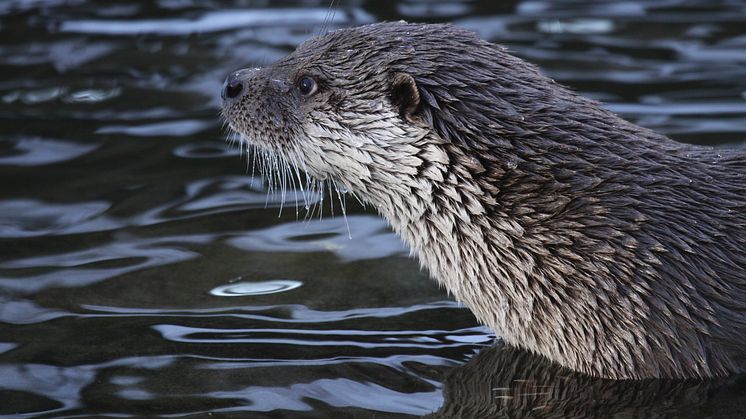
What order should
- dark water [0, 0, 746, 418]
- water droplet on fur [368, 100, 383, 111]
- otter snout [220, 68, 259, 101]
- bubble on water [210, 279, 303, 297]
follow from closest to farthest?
dark water [0, 0, 746, 418], water droplet on fur [368, 100, 383, 111], otter snout [220, 68, 259, 101], bubble on water [210, 279, 303, 297]

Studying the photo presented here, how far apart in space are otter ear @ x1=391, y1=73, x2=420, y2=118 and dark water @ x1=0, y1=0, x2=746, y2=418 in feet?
2.65

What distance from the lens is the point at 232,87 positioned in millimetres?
4434

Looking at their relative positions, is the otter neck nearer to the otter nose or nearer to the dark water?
the dark water

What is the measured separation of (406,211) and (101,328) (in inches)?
45.9

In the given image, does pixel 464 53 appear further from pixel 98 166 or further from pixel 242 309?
pixel 98 166

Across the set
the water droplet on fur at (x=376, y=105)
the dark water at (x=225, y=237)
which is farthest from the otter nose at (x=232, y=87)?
the dark water at (x=225, y=237)

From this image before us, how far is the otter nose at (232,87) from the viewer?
4422 mm

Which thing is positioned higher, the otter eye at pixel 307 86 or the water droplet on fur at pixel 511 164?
the otter eye at pixel 307 86

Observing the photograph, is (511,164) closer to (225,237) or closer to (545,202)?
(545,202)

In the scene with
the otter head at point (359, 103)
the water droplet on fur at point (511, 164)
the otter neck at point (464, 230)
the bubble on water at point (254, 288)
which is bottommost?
the bubble on water at point (254, 288)

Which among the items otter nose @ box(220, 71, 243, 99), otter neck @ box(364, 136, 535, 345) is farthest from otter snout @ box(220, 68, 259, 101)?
otter neck @ box(364, 136, 535, 345)

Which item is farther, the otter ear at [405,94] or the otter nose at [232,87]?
the otter nose at [232,87]

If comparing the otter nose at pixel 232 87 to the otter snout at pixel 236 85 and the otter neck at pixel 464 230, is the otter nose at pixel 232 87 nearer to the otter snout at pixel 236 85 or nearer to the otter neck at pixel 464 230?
the otter snout at pixel 236 85

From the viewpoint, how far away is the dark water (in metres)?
3.81
